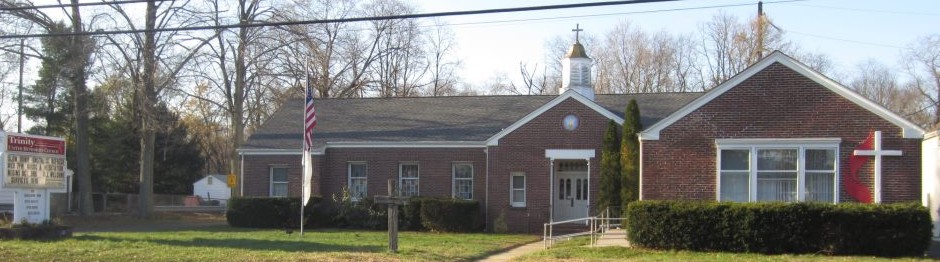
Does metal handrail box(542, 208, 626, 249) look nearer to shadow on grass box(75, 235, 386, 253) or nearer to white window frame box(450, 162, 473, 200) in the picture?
shadow on grass box(75, 235, 386, 253)

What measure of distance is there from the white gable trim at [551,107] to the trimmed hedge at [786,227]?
9525mm

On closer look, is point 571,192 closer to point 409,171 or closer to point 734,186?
point 409,171

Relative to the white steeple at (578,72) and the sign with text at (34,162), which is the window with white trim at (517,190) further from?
the sign with text at (34,162)

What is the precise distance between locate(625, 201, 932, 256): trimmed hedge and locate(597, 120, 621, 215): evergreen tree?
8.10 metres

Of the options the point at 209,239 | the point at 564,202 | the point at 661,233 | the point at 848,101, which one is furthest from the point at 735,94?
the point at 209,239

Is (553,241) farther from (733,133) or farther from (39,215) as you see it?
(39,215)

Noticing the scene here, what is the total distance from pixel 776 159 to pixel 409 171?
48.3ft

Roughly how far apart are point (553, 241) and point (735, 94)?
635 centimetres

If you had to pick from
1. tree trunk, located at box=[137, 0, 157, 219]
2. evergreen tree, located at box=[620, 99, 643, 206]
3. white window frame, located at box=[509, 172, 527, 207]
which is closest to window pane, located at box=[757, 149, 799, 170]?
evergreen tree, located at box=[620, 99, 643, 206]

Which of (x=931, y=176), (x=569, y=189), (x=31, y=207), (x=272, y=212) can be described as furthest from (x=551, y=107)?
(x=31, y=207)

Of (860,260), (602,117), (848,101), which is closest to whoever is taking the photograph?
(860,260)

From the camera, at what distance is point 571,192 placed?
31.8 meters

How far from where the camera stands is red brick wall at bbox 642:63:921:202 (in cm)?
2194

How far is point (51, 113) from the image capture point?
54.4 meters
